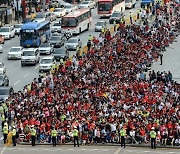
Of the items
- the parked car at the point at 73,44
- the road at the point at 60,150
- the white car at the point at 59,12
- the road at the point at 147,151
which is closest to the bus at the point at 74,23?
the parked car at the point at 73,44

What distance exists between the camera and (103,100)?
52.9 metres

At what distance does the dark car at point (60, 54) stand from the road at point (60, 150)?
2614cm

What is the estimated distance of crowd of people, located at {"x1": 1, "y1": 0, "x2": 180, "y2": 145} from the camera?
47375 mm

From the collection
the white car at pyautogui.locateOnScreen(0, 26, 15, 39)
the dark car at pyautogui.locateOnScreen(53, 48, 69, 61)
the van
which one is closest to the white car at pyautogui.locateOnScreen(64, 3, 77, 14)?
the white car at pyautogui.locateOnScreen(0, 26, 15, 39)

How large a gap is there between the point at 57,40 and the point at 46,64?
39.4 ft

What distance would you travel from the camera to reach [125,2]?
108062mm

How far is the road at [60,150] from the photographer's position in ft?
152

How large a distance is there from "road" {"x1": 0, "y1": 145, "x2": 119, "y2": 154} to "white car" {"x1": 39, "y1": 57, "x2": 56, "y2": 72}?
2173cm

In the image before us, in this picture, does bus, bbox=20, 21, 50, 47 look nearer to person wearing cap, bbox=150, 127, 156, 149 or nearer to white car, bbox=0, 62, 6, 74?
white car, bbox=0, 62, 6, 74

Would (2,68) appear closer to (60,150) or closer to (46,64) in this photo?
(46,64)

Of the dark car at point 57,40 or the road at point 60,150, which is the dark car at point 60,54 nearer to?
the dark car at point 57,40

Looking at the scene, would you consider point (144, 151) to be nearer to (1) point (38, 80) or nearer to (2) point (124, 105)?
(2) point (124, 105)

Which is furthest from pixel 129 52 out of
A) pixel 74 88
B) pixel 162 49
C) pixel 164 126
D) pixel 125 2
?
pixel 125 2

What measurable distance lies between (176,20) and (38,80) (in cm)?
2949
